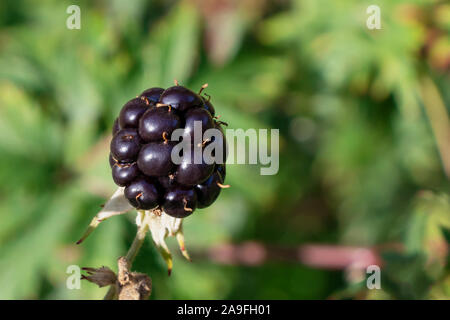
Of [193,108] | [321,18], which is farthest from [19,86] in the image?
[321,18]

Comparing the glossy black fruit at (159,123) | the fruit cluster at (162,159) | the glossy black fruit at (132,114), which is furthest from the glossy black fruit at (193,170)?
the glossy black fruit at (132,114)

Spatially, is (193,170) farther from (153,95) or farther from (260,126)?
(260,126)

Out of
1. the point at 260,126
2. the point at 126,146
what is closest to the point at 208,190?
the point at 126,146

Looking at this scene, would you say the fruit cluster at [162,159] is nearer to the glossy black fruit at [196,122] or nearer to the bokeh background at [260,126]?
the glossy black fruit at [196,122]

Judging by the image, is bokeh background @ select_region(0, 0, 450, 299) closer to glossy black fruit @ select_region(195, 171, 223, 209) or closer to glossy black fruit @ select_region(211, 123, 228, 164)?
glossy black fruit @ select_region(195, 171, 223, 209)

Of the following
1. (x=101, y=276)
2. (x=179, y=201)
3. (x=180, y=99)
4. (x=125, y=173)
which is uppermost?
(x=180, y=99)

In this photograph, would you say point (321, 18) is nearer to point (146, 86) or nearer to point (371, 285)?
point (146, 86)
